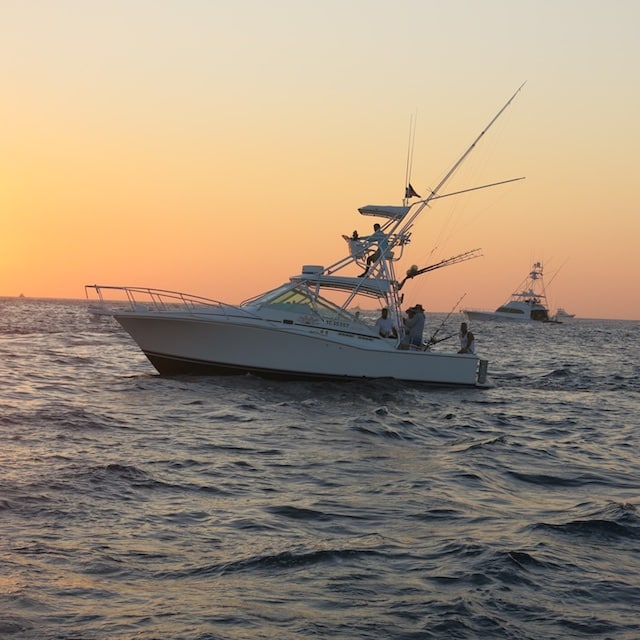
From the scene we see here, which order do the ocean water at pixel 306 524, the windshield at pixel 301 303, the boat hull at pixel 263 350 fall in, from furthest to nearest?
the windshield at pixel 301 303 < the boat hull at pixel 263 350 < the ocean water at pixel 306 524

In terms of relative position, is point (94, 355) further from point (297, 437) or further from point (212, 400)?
point (297, 437)

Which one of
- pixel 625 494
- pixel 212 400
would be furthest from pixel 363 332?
pixel 625 494

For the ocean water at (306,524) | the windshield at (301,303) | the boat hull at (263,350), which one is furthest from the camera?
the windshield at (301,303)

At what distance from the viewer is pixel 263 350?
68.6 ft

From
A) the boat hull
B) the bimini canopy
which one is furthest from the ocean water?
the bimini canopy

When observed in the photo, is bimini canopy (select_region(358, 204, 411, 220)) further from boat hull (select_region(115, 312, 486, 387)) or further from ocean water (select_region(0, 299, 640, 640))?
ocean water (select_region(0, 299, 640, 640))

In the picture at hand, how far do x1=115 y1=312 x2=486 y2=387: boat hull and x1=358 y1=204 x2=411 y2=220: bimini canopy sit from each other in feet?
12.1

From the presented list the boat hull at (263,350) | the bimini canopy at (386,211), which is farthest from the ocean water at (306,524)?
the bimini canopy at (386,211)

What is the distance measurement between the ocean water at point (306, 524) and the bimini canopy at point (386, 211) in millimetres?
7486

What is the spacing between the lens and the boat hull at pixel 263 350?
20750 millimetres

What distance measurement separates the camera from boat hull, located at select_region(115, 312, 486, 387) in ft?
68.1

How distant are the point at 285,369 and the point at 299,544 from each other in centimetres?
1365

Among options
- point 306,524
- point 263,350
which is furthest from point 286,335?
point 306,524

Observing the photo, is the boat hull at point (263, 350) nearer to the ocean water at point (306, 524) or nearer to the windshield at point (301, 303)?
the windshield at point (301, 303)
